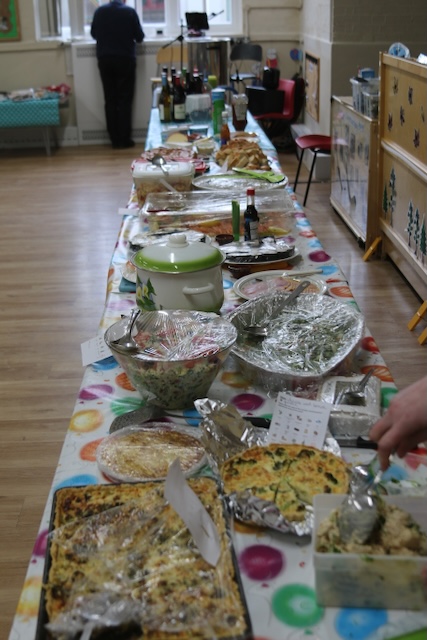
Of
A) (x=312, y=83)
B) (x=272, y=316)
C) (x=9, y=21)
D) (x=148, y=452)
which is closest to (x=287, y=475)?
(x=148, y=452)

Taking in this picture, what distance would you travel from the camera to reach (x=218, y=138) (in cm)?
407

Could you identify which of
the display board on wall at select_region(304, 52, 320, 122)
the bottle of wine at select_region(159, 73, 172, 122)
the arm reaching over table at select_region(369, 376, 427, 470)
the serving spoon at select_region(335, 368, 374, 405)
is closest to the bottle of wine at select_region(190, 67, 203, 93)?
the bottle of wine at select_region(159, 73, 172, 122)

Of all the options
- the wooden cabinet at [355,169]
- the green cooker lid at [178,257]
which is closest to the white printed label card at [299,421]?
the green cooker lid at [178,257]

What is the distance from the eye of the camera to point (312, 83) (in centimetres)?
685

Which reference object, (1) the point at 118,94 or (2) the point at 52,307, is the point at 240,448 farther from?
(1) the point at 118,94

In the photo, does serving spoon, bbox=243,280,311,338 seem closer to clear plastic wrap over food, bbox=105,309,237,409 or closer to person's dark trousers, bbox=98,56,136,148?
clear plastic wrap over food, bbox=105,309,237,409

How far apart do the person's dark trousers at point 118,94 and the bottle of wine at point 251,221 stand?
571 cm

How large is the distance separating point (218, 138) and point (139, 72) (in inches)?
167

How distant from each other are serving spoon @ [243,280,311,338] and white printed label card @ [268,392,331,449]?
286mm

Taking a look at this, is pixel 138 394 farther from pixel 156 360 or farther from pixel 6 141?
pixel 6 141

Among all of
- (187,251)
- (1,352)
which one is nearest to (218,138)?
(1,352)

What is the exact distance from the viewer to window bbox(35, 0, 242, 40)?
26.0 feet

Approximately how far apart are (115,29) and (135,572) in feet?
23.4

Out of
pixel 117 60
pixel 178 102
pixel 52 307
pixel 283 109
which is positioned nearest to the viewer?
pixel 52 307
